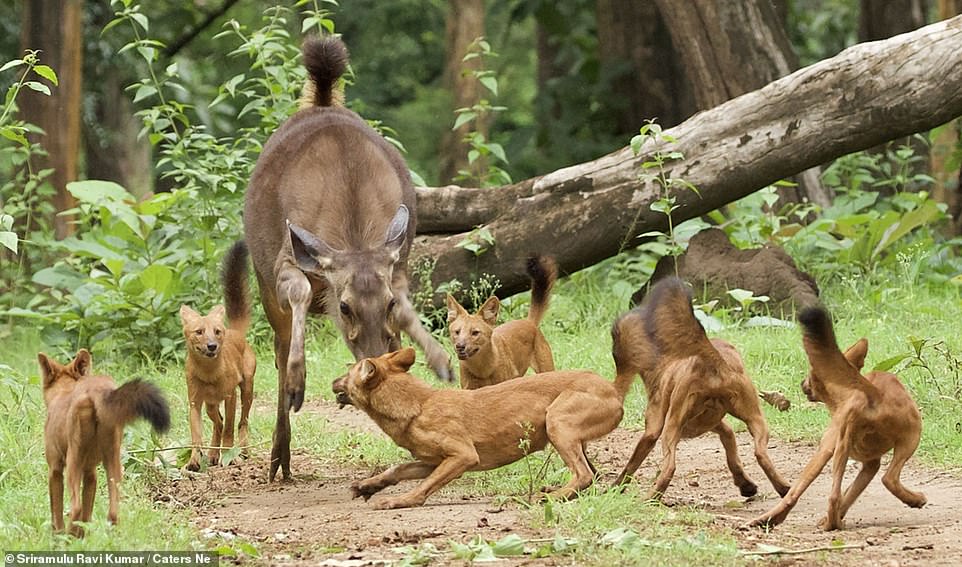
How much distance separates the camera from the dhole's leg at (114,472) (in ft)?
16.7

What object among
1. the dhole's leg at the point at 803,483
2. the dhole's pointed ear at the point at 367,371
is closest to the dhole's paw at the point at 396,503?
the dhole's pointed ear at the point at 367,371

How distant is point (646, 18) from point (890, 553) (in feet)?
36.3

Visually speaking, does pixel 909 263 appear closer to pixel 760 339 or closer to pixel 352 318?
pixel 760 339

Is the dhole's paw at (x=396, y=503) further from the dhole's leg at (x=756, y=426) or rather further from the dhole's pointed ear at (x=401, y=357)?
the dhole's leg at (x=756, y=426)

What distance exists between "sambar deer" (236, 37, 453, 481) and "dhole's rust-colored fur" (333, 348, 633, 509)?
0.16 meters

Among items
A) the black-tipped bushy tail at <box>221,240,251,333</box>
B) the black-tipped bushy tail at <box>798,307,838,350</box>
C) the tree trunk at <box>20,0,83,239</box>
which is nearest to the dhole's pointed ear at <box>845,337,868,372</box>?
the black-tipped bushy tail at <box>798,307,838,350</box>

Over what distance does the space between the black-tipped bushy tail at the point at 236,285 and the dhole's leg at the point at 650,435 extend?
9.53 ft

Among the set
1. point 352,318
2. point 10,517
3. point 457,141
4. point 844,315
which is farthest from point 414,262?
point 457,141

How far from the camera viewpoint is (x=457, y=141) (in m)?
17.0

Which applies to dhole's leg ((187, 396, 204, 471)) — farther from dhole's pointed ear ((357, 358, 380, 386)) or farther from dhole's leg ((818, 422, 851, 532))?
dhole's leg ((818, 422, 851, 532))

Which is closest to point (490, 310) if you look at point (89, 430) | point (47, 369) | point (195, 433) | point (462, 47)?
point (195, 433)

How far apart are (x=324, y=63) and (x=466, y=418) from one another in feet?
8.33

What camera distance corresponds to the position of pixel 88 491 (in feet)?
17.0

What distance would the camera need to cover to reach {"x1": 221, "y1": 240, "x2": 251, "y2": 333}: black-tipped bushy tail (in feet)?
26.7
